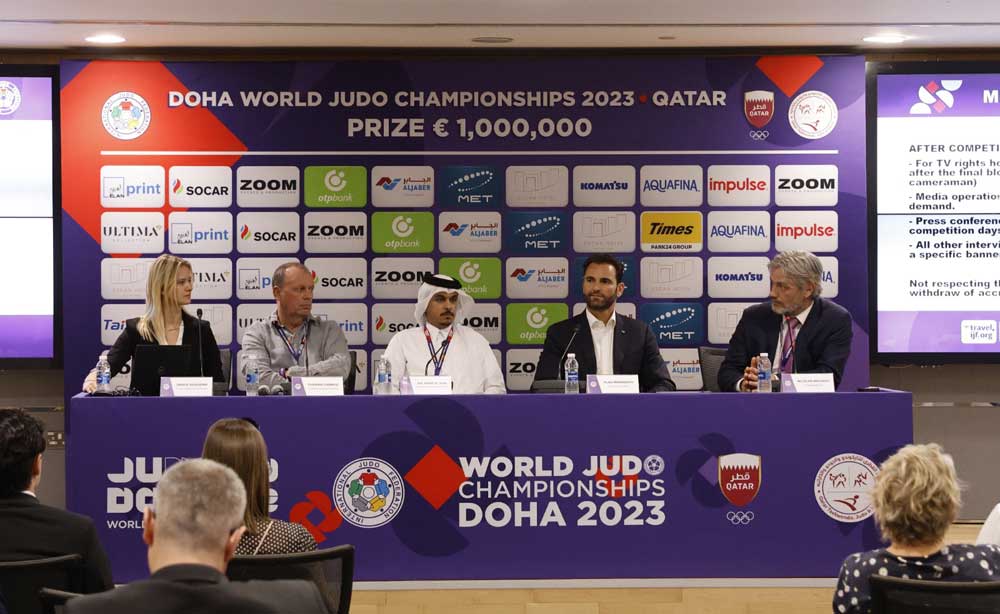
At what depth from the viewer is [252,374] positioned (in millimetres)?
4918

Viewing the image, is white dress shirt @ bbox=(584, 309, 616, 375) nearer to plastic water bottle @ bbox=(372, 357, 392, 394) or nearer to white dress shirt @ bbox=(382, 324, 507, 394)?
white dress shirt @ bbox=(382, 324, 507, 394)

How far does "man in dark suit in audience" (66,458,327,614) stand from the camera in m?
1.72

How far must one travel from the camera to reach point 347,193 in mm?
6438

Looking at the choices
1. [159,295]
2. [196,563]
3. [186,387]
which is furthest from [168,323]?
[196,563]

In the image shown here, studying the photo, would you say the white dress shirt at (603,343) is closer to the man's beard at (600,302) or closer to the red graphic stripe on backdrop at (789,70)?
the man's beard at (600,302)

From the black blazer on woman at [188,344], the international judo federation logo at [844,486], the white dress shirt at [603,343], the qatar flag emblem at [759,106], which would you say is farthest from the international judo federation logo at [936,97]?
the black blazer on woman at [188,344]

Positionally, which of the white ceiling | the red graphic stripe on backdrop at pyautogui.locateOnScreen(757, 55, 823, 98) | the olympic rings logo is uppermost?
the white ceiling

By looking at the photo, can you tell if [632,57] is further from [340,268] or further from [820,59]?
[340,268]

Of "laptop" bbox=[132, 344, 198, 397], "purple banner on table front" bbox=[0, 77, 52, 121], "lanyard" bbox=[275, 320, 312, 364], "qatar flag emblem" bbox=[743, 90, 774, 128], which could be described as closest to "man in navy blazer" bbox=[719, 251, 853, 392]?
"qatar flag emblem" bbox=[743, 90, 774, 128]

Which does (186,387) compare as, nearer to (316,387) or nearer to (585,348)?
(316,387)

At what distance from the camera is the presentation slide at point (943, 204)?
6430 mm

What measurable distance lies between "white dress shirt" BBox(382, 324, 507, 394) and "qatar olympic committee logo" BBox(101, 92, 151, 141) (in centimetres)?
212

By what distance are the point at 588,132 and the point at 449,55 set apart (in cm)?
90

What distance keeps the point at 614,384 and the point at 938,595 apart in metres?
2.51
